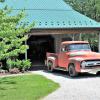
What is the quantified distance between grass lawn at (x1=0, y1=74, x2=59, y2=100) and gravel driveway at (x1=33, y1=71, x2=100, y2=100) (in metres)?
0.44

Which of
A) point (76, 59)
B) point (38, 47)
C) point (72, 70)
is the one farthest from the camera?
point (38, 47)

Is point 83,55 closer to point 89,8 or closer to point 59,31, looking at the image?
point 59,31

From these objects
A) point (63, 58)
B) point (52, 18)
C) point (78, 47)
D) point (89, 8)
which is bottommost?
point (63, 58)

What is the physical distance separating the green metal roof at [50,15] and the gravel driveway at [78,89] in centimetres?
666

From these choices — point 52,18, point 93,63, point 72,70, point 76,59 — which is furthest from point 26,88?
point 52,18

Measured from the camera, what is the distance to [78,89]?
1500cm

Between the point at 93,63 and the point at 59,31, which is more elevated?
the point at 59,31

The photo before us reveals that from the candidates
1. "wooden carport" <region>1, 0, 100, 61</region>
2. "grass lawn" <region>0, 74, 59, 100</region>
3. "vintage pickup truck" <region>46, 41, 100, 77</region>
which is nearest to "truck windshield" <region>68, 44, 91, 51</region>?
"vintage pickup truck" <region>46, 41, 100, 77</region>

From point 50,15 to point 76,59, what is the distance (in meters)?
7.70

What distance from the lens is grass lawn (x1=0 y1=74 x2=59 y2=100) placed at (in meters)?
13.4

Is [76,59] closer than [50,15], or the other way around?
[76,59]

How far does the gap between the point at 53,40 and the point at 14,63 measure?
8.81 meters

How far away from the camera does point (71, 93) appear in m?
14.0

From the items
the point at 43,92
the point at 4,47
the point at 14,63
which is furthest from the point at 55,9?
the point at 43,92
